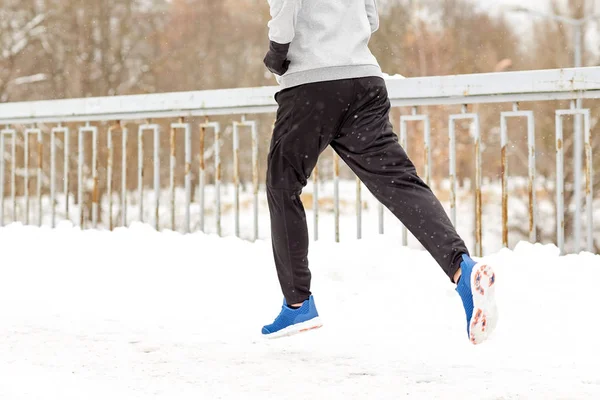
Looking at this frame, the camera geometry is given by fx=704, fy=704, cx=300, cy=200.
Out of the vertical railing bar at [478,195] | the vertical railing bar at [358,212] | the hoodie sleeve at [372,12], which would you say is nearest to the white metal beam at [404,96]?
the vertical railing bar at [478,195]

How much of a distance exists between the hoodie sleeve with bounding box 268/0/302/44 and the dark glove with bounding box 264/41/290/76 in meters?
0.02

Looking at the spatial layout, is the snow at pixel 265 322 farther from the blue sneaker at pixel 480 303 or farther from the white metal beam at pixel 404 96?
the white metal beam at pixel 404 96

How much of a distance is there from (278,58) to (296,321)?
0.97 metres

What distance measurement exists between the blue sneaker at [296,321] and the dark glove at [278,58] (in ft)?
2.86

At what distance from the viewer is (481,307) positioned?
2270mm

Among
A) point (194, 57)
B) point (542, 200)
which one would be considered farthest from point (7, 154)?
point (542, 200)

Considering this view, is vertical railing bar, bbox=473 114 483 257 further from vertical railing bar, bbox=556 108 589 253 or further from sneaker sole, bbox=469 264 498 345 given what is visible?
sneaker sole, bbox=469 264 498 345

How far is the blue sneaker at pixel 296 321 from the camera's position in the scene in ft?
8.63

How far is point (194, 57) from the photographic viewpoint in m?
21.4

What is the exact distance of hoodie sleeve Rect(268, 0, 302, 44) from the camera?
248cm

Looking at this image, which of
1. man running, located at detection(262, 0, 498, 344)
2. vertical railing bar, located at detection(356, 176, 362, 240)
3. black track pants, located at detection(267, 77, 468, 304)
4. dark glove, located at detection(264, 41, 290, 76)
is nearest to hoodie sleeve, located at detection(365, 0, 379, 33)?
man running, located at detection(262, 0, 498, 344)

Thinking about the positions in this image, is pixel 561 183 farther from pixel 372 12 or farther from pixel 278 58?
pixel 278 58

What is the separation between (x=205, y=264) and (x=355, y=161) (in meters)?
1.66

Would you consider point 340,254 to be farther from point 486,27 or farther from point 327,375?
point 486,27
